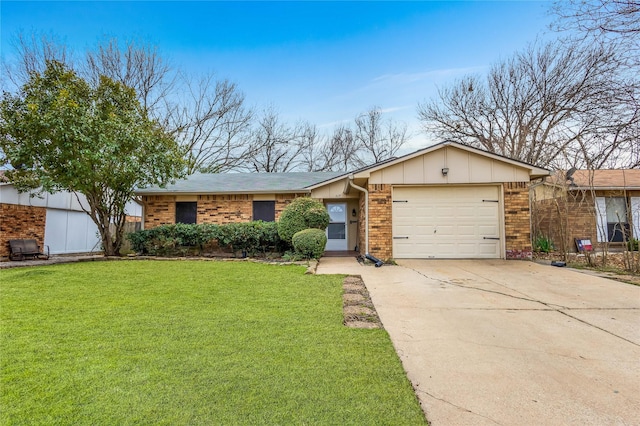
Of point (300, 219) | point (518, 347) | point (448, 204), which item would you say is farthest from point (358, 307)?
point (448, 204)

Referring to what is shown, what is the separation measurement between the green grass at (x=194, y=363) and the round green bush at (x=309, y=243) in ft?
13.9

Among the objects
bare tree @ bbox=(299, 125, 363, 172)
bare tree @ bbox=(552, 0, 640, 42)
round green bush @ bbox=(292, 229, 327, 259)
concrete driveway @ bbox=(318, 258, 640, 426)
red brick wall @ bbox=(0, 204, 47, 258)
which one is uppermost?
bare tree @ bbox=(299, 125, 363, 172)

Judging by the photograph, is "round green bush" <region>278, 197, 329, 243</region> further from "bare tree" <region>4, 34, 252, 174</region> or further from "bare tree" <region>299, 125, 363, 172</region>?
"bare tree" <region>299, 125, 363, 172</region>

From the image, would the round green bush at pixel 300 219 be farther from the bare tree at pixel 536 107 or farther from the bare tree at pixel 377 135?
the bare tree at pixel 377 135

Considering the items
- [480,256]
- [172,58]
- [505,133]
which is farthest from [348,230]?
[172,58]

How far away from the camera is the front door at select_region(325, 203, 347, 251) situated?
41.7 feet

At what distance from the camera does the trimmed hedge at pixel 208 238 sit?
418 inches

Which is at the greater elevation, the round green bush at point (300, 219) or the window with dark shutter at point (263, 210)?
the window with dark shutter at point (263, 210)

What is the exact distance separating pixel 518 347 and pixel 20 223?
15.5m

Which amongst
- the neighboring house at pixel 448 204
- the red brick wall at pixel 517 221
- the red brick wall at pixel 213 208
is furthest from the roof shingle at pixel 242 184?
the red brick wall at pixel 517 221

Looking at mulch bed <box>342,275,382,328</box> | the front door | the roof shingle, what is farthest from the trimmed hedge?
mulch bed <box>342,275,382,328</box>

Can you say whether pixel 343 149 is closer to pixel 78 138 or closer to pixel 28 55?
pixel 28 55

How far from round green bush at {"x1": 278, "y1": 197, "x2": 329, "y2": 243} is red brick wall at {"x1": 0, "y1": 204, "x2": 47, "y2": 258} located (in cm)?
978

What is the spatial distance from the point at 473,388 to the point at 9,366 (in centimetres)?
352
